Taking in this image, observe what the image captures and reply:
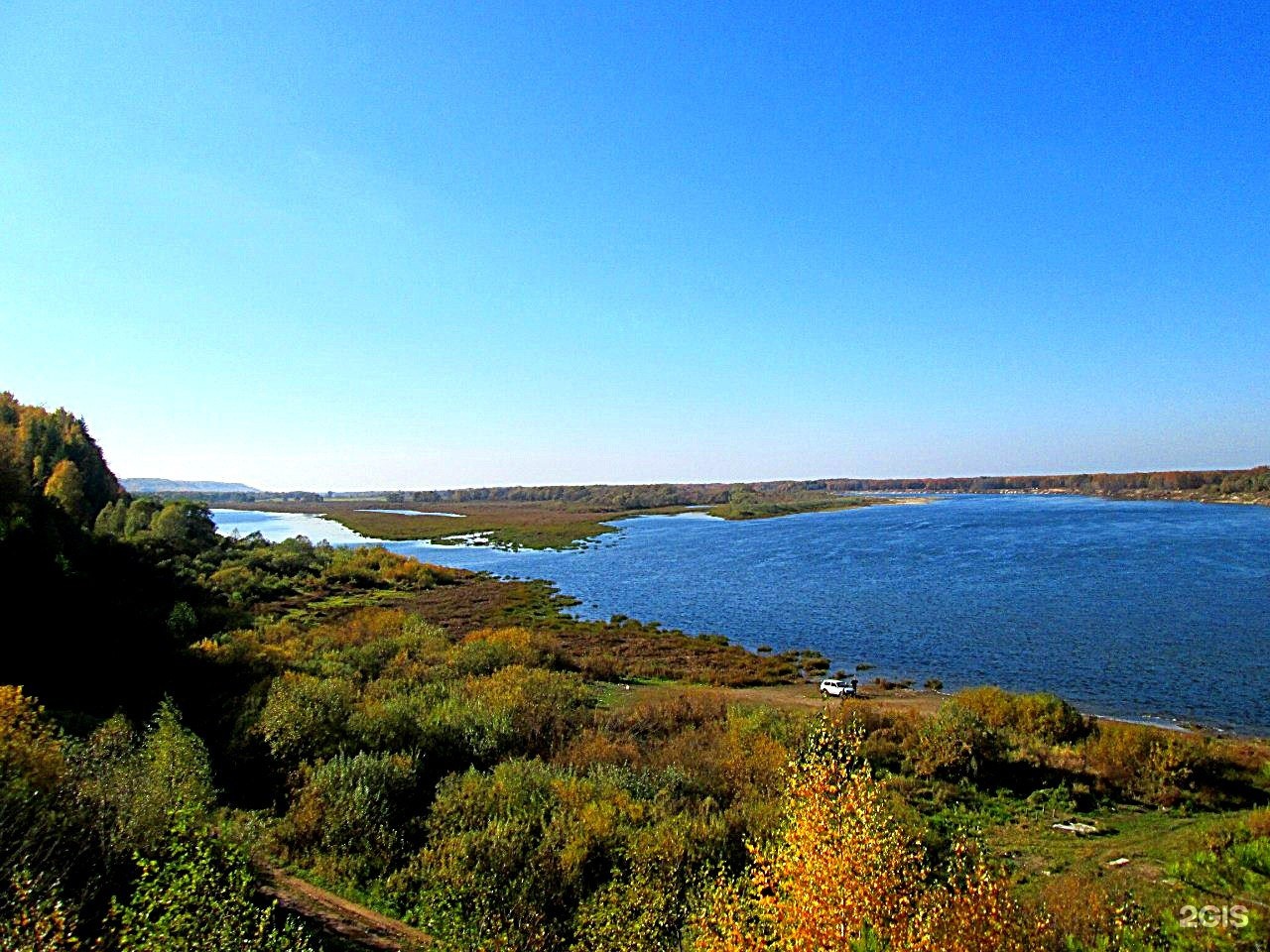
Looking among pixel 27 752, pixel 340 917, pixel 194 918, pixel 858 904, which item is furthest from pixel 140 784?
pixel 858 904

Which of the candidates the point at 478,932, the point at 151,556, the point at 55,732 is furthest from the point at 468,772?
the point at 151,556

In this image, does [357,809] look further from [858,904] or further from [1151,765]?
[1151,765]

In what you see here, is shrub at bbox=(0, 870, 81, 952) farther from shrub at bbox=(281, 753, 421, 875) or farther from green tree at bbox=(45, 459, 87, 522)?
green tree at bbox=(45, 459, 87, 522)

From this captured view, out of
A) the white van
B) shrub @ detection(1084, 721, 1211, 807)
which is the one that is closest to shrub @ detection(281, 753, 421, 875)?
shrub @ detection(1084, 721, 1211, 807)

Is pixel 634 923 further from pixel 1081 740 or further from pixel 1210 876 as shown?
pixel 1081 740

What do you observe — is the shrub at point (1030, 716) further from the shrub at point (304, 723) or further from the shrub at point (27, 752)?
the shrub at point (27, 752)

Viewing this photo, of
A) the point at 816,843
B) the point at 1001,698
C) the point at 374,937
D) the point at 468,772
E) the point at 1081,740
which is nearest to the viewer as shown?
the point at 816,843
